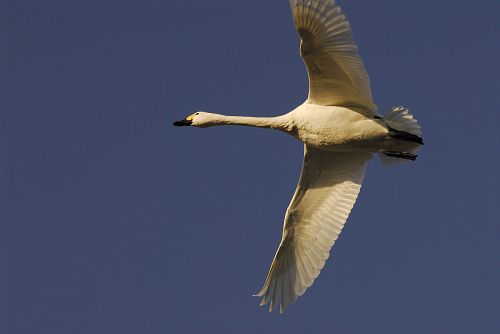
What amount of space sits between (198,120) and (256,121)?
1502 mm

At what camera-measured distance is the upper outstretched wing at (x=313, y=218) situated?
1688 centimetres

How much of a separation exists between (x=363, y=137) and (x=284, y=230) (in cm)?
255

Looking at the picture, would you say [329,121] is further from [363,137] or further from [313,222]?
[313,222]

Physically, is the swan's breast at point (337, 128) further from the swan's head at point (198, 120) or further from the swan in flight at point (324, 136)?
the swan's head at point (198, 120)

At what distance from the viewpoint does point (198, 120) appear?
17.5 metres

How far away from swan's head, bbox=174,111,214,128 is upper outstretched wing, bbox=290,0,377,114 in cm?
219

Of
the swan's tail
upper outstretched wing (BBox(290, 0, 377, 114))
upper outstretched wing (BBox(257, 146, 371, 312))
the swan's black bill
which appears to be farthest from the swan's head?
the swan's tail

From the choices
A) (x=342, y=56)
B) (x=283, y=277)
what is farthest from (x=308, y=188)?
(x=342, y=56)

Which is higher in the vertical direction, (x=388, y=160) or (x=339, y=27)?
(x=339, y=27)

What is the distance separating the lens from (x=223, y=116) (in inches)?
672

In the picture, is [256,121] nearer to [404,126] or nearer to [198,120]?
[198,120]

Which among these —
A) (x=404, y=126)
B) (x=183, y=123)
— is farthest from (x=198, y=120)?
(x=404, y=126)

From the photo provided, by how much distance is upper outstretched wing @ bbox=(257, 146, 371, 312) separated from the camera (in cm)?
1688

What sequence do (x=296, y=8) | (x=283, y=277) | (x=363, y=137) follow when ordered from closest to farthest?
(x=296, y=8)
(x=363, y=137)
(x=283, y=277)
